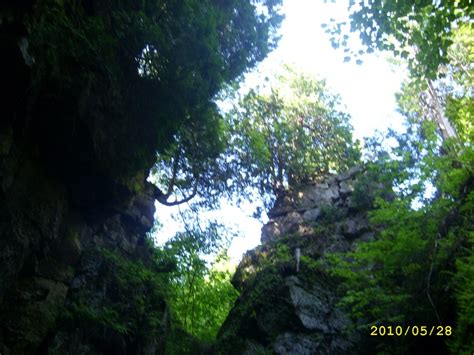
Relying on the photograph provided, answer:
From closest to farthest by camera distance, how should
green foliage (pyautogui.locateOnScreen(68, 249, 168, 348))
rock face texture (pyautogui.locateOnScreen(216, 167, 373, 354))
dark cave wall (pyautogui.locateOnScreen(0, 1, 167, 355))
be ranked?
dark cave wall (pyautogui.locateOnScreen(0, 1, 167, 355))
green foliage (pyautogui.locateOnScreen(68, 249, 168, 348))
rock face texture (pyautogui.locateOnScreen(216, 167, 373, 354))

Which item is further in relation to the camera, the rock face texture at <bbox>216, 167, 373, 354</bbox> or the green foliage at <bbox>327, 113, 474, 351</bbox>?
the rock face texture at <bbox>216, 167, 373, 354</bbox>

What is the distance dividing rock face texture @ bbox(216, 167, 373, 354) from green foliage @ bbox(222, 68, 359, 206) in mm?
1475

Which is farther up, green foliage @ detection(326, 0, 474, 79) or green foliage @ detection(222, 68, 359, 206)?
green foliage @ detection(222, 68, 359, 206)

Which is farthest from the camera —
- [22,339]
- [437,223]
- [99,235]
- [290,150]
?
[290,150]

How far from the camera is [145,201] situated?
47.0 ft

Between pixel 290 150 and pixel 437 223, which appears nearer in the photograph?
pixel 437 223

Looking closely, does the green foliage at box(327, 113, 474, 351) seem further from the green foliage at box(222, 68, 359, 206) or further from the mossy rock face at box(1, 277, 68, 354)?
the green foliage at box(222, 68, 359, 206)

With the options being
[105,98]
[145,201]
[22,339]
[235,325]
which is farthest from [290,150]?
[22,339]

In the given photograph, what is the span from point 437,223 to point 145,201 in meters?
9.91

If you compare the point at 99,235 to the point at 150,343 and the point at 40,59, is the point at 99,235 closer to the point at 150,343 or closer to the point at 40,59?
the point at 150,343

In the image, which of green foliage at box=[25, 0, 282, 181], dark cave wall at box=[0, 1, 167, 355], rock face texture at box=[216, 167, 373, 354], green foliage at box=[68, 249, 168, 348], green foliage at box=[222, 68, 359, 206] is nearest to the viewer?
green foliage at box=[25, 0, 282, 181]

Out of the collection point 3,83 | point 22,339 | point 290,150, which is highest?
point 290,150

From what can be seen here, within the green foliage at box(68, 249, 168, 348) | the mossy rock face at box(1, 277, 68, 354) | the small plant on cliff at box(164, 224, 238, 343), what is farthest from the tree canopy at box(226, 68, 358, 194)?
the mossy rock face at box(1, 277, 68, 354)

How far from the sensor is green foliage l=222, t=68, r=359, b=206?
20.4 metres
